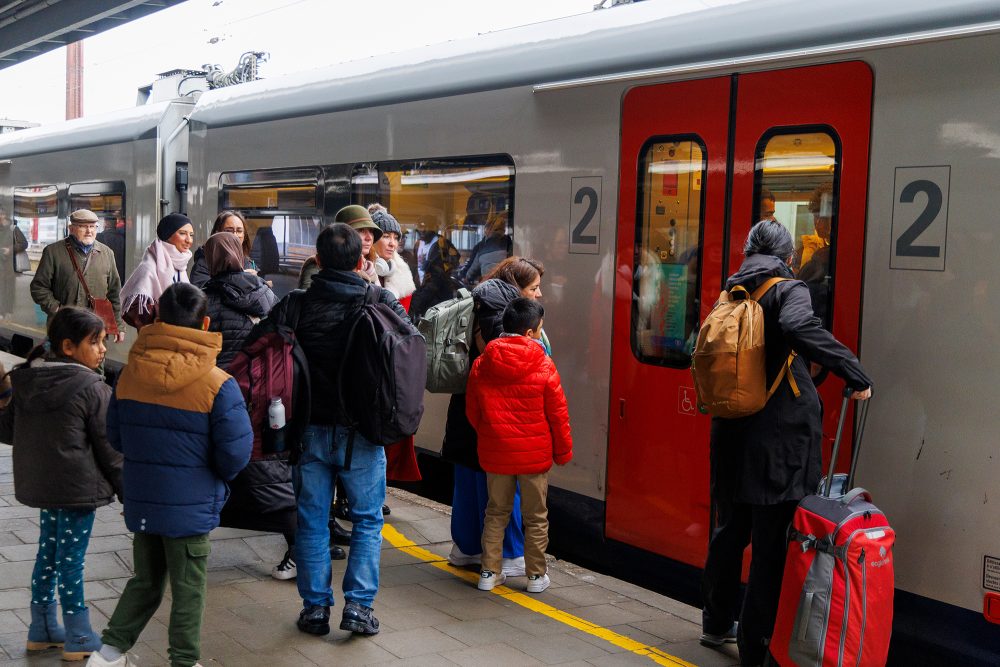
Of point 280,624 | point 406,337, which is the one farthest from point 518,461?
point 280,624

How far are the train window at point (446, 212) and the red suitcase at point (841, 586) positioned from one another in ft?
8.92

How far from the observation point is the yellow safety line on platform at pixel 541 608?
457cm

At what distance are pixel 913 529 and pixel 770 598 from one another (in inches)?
23.4

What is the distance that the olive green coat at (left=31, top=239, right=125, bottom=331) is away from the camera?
26.7ft

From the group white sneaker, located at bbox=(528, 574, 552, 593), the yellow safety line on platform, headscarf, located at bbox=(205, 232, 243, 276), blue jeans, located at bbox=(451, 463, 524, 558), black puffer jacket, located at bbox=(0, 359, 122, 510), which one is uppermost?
headscarf, located at bbox=(205, 232, 243, 276)

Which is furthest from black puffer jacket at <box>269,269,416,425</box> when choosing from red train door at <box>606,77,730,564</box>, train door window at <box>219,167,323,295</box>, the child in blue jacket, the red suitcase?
train door window at <box>219,167,323,295</box>

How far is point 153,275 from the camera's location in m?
5.97

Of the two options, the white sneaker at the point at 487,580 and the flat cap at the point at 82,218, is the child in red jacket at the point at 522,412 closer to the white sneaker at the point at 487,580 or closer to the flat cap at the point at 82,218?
the white sneaker at the point at 487,580

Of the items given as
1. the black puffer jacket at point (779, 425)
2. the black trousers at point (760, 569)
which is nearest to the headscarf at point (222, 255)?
the black puffer jacket at point (779, 425)

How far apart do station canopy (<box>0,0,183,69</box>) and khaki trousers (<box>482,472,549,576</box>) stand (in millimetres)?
7898

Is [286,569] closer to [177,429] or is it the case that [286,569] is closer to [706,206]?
[177,429]


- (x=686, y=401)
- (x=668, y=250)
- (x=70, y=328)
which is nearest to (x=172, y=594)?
(x=70, y=328)

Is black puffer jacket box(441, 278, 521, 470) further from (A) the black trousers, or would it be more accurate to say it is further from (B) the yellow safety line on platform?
(A) the black trousers

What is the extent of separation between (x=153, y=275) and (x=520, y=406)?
2209mm
